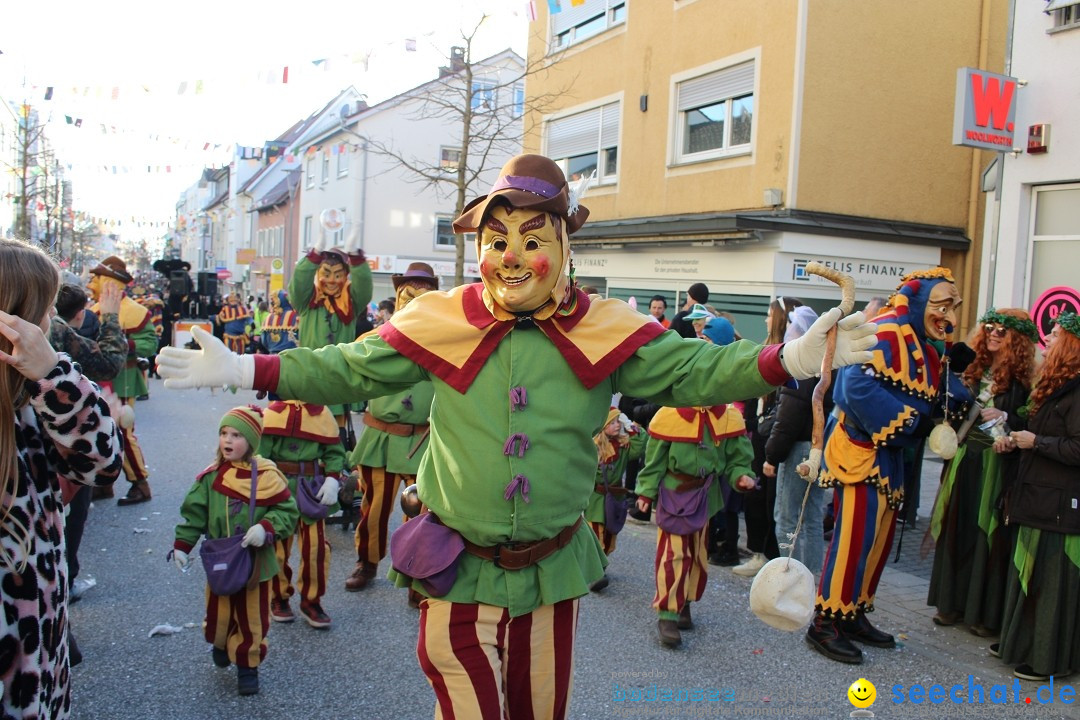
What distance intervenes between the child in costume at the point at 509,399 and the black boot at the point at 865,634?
281 centimetres

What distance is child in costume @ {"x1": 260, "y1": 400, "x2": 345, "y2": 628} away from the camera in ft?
17.1

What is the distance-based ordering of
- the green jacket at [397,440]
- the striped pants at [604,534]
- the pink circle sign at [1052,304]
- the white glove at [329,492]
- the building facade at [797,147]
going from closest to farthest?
the white glove at [329,492] → the green jacket at [397,440] → the striped pants at [604,534] → the pink circle sign at [1052,304] → the building facade at [797,147]

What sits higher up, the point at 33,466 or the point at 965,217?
the point at 965,217

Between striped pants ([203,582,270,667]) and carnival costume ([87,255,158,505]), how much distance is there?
3876mm

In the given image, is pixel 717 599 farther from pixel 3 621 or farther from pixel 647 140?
pixel 647 140

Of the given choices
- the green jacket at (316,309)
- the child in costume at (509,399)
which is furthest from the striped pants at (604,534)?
the child in costume at (509,399)

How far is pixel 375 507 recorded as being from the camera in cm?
595

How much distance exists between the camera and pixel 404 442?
5.87 m

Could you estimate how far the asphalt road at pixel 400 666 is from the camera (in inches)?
167

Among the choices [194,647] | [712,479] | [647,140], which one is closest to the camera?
[194,647]

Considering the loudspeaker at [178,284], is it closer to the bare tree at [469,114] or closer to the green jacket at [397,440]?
the bare tree at [469,114]

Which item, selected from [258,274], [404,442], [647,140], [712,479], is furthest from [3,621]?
[258,274]

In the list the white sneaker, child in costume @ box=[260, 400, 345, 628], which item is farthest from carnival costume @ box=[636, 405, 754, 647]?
child in costume @ box=[260, 400, 345, 628]

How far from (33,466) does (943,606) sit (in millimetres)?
5132
